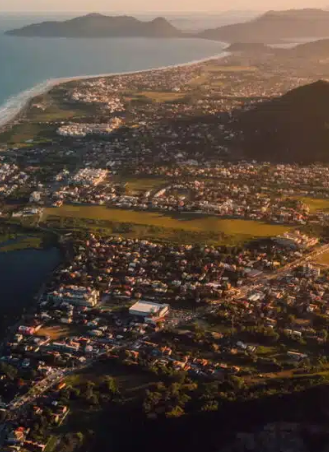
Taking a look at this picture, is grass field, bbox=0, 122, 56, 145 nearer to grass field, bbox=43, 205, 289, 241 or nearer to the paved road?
grass field, bbox=43, 205, 289, 241

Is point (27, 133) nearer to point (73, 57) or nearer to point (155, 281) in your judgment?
point (155, 281)

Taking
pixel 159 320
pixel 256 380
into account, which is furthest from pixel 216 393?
pixel 159 320

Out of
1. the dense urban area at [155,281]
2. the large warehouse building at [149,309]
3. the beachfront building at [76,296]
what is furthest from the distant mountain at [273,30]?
the large warehouse building at [149,309]

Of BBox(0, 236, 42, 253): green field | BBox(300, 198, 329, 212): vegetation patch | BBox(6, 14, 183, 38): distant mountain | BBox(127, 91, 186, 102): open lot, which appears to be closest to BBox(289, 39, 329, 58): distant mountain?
BBox(127, 91, 186, 102): open lot

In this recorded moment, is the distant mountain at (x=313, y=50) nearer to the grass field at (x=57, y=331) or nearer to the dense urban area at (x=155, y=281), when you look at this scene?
the dense urban area at (x=155, y=281)

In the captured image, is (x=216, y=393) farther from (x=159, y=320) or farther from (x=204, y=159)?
(x=204, y=159)

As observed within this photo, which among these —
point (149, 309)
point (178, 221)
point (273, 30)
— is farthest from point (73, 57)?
point (149, 309)
